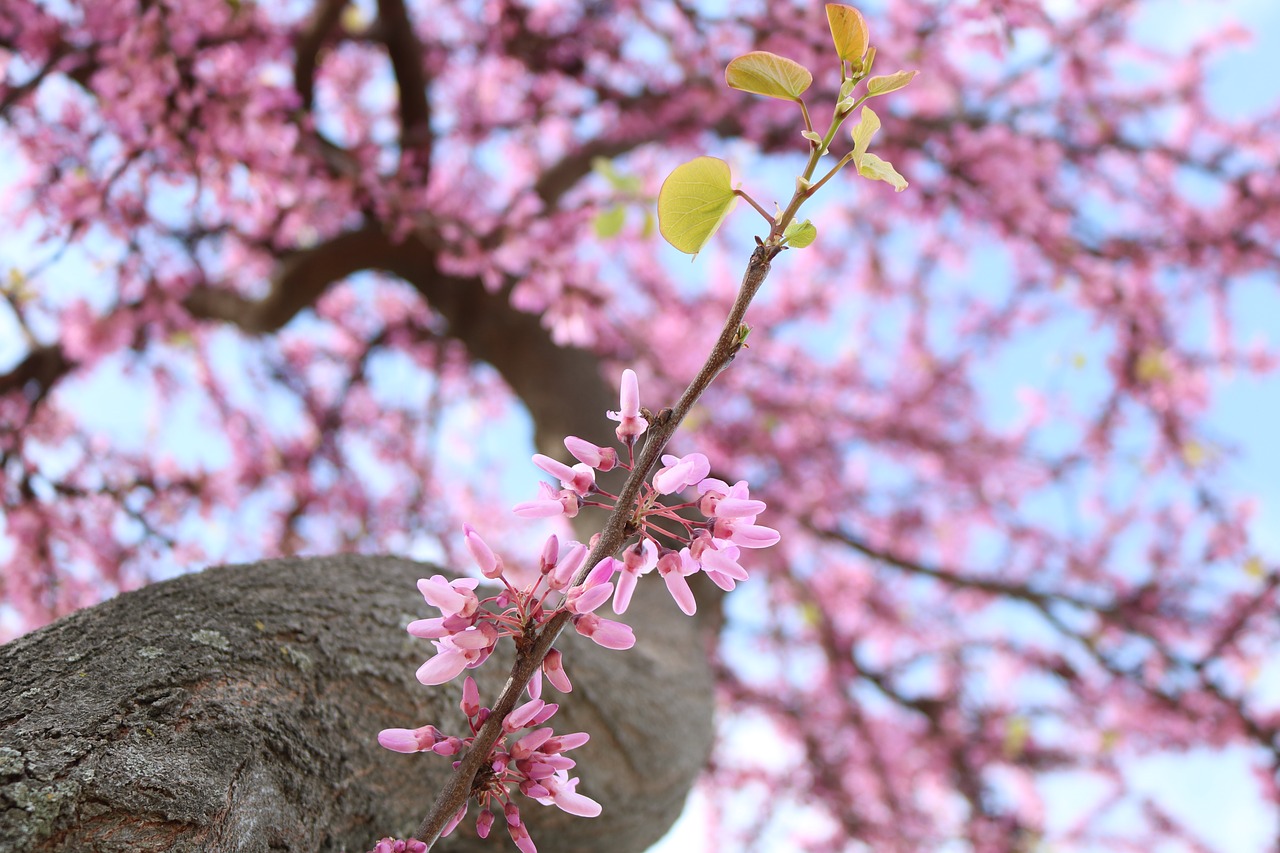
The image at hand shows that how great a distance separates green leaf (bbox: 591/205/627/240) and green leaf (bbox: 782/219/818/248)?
1.45 meters

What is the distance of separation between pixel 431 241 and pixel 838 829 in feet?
10.7

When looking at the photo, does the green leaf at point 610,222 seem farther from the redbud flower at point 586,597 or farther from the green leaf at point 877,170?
the redbud flower at point 586,597

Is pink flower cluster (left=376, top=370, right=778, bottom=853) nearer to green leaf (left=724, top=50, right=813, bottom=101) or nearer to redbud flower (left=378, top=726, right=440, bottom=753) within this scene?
redbud flower (left=378, top=726, right=440, bottom=753)

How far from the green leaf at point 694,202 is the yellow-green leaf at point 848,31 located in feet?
0.51

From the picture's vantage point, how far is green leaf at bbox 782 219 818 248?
715 mm

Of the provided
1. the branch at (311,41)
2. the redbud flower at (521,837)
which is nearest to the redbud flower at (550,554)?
the redbud flower at (521,837)

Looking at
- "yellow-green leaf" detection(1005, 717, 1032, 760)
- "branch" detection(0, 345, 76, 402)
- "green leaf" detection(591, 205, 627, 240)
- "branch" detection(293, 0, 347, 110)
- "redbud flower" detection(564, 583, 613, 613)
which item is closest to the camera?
"redbud flower" detection(564, 583, 613, 613)

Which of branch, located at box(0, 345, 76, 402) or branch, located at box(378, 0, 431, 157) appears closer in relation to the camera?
branch, located at box(0, 345, 76, 402)

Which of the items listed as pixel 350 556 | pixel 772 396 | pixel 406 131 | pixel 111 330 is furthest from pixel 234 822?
pixel 772 396

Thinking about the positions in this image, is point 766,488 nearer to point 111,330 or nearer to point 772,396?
point 772,396

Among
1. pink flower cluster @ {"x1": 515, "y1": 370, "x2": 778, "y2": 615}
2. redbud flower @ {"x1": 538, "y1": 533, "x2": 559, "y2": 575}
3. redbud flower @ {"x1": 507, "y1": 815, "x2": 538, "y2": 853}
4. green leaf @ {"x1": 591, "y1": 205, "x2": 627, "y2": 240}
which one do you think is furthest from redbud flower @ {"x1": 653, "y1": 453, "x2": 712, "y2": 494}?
green leaf @ {"x1": 591, "y1": 205, "x2": 627, "y2": 240}

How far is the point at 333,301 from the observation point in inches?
169

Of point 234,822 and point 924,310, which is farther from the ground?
point 924,310

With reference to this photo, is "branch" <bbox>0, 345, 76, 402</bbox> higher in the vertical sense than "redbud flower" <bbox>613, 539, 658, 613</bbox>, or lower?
higher
